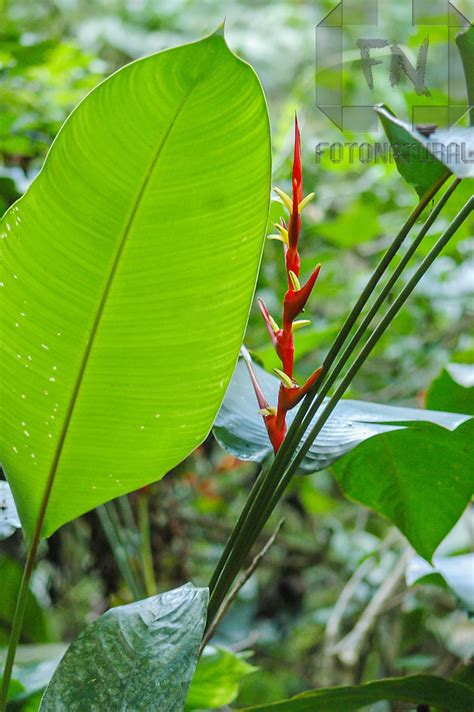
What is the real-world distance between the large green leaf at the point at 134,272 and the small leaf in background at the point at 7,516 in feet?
0.38

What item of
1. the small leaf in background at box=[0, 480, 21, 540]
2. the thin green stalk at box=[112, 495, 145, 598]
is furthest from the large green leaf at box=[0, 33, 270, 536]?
the thin green stalk at box=[112, 495, 145, 598]

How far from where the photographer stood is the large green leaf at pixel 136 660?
0.42m

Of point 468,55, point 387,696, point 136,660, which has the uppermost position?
point 468,55

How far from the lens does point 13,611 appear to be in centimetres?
115

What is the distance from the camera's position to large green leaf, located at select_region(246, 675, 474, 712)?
564 millimetres

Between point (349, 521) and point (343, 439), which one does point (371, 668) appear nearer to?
point (349, 521)

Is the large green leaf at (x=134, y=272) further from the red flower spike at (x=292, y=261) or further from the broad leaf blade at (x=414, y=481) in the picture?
the broad leaf blade at (x=414, y=481)

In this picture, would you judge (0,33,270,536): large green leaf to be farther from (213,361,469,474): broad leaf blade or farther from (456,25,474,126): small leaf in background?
(456,25,474,126): small leaf in background

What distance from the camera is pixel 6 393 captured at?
0.46m

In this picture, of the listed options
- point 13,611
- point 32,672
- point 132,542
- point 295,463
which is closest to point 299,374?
point 132,542

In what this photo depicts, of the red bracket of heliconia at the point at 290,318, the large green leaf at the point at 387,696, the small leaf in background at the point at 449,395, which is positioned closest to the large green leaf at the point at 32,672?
the large green leaf at the point at 387,696
